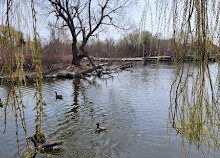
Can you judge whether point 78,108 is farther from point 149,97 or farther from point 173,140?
point 173,140

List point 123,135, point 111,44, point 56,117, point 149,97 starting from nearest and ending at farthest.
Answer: point 123,135 → point 56,117 → point 149,97 → point 111,44

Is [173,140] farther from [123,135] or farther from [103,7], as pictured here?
[103,7]

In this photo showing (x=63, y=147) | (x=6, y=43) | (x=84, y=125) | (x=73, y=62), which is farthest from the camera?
(x=73, y=62)

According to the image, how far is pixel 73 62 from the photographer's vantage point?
18.5 meters

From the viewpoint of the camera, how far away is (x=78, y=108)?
7.21m

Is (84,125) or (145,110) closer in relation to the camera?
(84,125)

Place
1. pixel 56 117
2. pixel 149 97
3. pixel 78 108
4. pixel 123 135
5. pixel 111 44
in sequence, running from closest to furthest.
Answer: pixel 123 135 < pixel 56 117 < pixel 78 108 < pixel 149 97 < pixel 111 44

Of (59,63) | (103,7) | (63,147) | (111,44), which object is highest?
(103,7)

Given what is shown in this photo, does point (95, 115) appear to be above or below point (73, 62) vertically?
below

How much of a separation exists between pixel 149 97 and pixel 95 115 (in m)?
2.73

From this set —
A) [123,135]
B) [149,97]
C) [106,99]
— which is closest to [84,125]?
[123,135]

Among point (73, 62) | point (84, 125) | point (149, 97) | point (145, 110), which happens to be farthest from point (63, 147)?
point (73, 62)

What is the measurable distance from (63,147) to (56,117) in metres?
1.90

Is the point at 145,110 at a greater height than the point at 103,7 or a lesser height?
lesser
